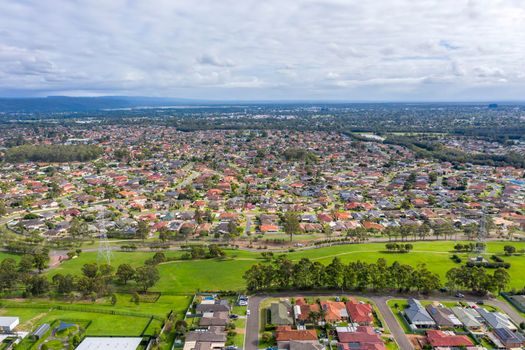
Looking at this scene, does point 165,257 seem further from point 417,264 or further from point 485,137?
point 485,137

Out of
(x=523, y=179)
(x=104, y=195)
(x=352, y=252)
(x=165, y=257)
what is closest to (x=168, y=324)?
(x=165, y=257)

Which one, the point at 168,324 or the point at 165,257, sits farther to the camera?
the point at 165,257

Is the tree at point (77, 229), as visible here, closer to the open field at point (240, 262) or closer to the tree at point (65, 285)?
the open field at point (240, 262)

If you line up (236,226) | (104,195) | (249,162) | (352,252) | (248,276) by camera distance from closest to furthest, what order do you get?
(248,276) → (352,252) → (236,226) → (104,195) → (249,162)

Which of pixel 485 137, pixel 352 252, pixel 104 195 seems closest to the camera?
pixel 352 252

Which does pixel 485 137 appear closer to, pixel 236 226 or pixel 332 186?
pixel 332 186

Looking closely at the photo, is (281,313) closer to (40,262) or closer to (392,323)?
(392,323)
